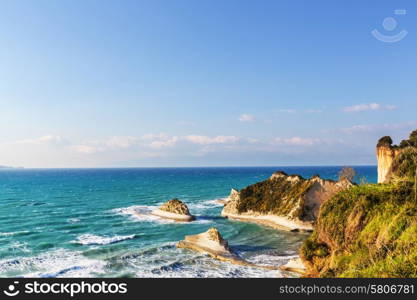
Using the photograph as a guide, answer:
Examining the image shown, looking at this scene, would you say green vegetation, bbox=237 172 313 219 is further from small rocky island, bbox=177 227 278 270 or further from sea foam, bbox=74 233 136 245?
sea foam, bbox=74 233 136 245

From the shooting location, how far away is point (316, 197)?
5294 centimetres

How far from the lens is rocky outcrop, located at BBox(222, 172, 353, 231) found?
1987 inches

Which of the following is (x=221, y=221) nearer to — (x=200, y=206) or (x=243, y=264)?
(x=200, y=206)

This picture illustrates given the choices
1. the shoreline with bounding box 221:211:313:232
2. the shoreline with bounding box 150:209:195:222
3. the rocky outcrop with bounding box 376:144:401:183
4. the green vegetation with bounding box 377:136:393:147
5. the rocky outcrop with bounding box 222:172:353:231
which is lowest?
the shoreline with bounding box 221:211:313:232

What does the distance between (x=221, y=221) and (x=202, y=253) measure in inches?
845

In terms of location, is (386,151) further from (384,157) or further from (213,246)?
(213,246)

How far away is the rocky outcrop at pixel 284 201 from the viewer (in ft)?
166

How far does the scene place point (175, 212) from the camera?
5525 cm

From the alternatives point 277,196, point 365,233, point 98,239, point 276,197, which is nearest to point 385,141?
point 277,196

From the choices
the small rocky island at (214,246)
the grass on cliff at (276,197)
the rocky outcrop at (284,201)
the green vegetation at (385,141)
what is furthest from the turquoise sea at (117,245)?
the green vegetation at (385,141)

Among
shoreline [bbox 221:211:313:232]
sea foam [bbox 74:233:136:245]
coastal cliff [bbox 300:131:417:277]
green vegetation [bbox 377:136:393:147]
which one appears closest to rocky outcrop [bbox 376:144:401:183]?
green vegetation [bbox 377:136:393:147]

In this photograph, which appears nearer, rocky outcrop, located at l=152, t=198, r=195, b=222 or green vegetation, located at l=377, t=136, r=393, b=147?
green vegetation, located at l=377, t=136, r=393, b=147

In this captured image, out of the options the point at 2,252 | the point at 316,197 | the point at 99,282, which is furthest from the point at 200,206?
the point at 99,282

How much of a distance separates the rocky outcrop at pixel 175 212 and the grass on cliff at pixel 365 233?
2879cm
